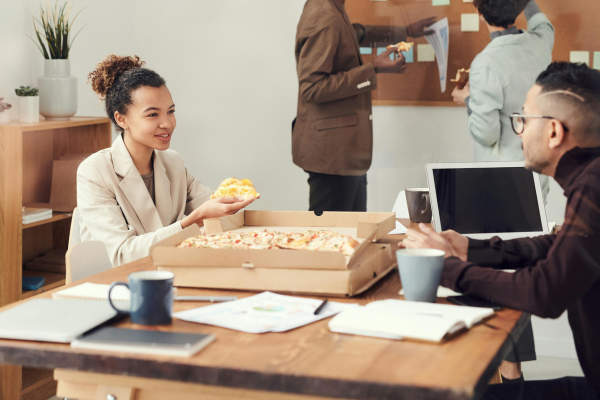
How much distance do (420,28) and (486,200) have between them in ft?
4.86

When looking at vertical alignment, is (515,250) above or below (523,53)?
below

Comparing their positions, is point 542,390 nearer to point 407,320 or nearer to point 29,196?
point 407,320

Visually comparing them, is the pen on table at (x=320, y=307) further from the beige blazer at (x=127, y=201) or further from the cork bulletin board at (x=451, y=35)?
the cork bulletin board at (x=451, y=35)

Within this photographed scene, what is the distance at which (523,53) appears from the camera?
2.72 meters

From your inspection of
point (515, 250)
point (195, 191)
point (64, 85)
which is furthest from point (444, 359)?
point (64, 85)

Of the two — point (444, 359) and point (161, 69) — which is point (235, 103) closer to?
point (161, 69)

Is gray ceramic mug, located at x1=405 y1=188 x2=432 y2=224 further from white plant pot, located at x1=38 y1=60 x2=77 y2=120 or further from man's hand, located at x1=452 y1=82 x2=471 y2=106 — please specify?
white plant pot, located at x1=38 y1=60 x2=77 y2=120

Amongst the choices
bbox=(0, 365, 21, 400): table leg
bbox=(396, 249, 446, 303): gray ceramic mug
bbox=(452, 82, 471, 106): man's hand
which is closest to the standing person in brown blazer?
bbox=(452, 82, 471, 106): man's hand

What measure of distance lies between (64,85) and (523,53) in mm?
2039

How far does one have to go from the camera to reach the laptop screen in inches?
67.2

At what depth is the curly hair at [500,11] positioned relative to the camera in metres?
2.79

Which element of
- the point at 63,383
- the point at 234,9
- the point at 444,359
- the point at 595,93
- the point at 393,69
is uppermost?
the point at 234,9

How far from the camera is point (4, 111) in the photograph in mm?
2527

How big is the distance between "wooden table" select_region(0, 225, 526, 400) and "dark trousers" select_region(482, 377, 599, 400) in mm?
345
